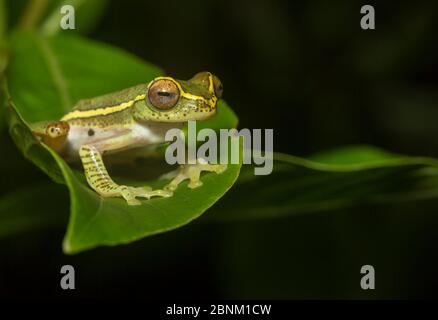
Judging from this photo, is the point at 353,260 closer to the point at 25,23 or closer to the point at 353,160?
the point at 353,160

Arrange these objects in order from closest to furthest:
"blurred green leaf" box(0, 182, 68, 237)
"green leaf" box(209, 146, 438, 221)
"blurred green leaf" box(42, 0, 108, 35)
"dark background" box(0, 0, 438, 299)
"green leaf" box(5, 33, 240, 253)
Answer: "green leaf" box(5, 33, 240, 253)
"green leaf" box(209, 146, 438, 221)
"blurred green leaf" box(0, 182, 68, 237)
"blurred green leaf" box(42, 0, 108, 35)
"dark background" box(0, 0, 438, 299)

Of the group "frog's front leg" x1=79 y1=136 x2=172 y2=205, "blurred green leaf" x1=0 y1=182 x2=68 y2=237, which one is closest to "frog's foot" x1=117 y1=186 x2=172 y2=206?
"frog's front leg" x1=79 y1=136 x2=172 y2=205

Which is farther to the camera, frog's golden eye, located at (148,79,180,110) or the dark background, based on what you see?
the dark background

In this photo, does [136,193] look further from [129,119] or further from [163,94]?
[129,119]

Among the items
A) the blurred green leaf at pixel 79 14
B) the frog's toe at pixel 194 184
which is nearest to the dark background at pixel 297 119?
the blurred green leaf at pixel 79 14

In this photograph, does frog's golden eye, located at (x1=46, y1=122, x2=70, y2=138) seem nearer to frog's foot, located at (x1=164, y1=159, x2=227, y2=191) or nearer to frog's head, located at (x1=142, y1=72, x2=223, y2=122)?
frog's head, located at (x1=142, y1=72, x2=223, y2=122)

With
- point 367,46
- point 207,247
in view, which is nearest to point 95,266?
point 207,247
